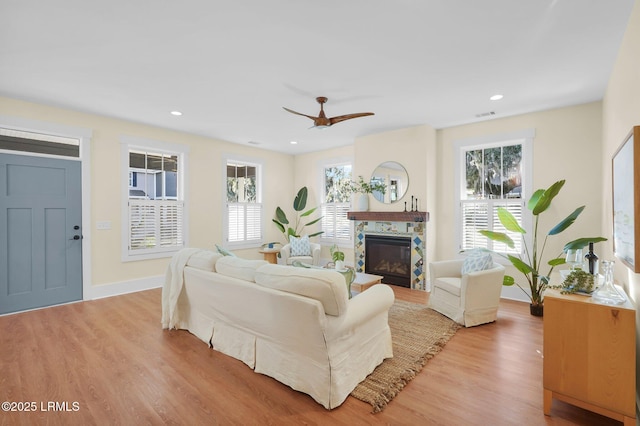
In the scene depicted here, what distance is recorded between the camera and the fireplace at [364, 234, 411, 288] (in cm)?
523

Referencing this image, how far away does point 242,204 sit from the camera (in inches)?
258

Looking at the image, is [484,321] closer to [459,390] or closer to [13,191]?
[459,390]

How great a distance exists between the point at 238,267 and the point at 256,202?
428 cm

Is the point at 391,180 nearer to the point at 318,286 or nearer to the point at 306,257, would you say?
the point at 306,257

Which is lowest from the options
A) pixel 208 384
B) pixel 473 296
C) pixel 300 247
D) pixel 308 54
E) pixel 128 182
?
pixel 208 384

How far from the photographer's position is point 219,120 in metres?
4.75

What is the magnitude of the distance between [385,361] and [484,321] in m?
1.63

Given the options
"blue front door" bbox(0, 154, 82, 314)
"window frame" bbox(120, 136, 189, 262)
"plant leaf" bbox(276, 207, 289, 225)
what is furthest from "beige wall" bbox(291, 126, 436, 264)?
"blue front door" bbox(0, 154, 82, 314)

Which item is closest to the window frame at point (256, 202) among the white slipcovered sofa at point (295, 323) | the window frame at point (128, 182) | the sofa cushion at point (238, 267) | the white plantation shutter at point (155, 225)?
the window frame at point (128, 182)

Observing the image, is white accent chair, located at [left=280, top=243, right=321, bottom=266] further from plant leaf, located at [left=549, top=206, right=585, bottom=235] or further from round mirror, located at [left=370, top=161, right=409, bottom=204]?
plant leaf, located at [left=549, top=206, right=585, bottom=235]

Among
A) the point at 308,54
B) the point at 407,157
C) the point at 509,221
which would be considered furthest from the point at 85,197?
the point at 509,221

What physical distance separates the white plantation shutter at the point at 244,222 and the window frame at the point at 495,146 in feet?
13.6

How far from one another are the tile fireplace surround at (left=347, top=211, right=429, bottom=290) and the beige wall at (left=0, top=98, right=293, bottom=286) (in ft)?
7.92

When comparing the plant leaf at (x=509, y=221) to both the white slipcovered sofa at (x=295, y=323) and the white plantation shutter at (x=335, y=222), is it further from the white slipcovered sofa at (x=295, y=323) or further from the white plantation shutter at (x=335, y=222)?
the white plantation shutter at (x=335, y=222)
